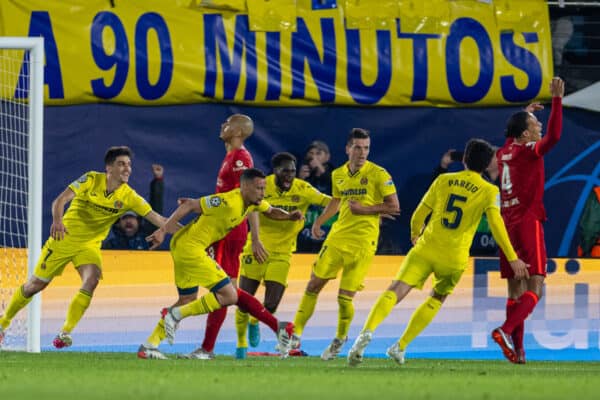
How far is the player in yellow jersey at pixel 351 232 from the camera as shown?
12.1 meters

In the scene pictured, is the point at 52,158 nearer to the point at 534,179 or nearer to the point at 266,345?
the point at 266,345

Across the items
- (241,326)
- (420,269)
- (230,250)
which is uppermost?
(420,269)

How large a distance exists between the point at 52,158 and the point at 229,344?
8.15 feet

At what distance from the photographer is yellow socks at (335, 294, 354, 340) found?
1213 cm

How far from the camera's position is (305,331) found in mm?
13000

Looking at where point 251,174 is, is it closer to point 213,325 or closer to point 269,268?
point 213,325

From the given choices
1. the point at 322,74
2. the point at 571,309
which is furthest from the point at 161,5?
the point at 571,309

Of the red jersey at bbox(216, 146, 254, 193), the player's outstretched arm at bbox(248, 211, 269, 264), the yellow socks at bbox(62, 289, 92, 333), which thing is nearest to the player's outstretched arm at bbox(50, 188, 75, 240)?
the yellow socks at bbox(62, 289, 92, 333)

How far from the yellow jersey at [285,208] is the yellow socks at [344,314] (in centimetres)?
69

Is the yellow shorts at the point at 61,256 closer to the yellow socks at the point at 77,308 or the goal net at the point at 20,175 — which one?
the goal net at the point at 20,175

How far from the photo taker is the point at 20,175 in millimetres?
13453

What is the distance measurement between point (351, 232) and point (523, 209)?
1.68m

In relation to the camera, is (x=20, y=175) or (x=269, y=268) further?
(x=20, y=175)

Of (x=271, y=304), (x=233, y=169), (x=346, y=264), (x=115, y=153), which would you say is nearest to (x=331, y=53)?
(x=233, y=169)
